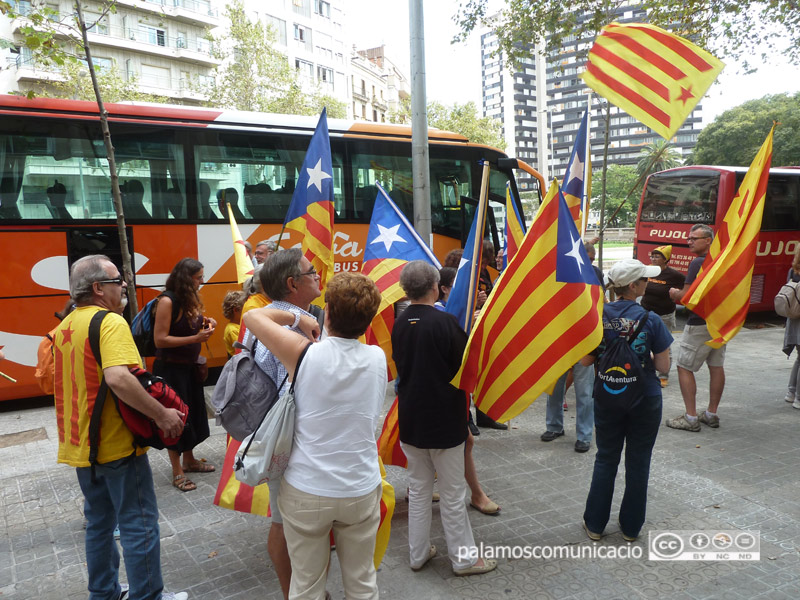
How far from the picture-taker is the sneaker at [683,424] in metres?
5.80

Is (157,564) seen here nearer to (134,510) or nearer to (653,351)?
(134,510)

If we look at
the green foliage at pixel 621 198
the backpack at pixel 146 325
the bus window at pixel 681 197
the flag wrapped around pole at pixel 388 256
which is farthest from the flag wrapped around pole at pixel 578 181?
the green foliage at pixel 621 198

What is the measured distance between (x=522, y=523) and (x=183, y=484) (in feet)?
8.61

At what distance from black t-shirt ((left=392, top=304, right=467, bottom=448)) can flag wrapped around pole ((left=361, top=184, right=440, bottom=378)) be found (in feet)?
4.39

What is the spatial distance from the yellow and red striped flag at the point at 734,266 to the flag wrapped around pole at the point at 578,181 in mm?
1211

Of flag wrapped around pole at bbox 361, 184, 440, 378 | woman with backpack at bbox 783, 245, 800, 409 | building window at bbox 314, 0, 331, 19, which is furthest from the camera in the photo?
building window at bbox 314, 0, 331, 19

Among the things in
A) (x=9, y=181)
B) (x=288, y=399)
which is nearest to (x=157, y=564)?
(x=288, y=399)

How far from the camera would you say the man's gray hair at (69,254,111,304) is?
111 inches

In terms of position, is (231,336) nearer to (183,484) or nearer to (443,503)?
(183,484)

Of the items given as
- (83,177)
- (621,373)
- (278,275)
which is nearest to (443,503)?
(621,373)

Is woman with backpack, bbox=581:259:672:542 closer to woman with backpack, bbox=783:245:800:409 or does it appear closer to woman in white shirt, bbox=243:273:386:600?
woman in white shirt, bbox=243:273:386:600

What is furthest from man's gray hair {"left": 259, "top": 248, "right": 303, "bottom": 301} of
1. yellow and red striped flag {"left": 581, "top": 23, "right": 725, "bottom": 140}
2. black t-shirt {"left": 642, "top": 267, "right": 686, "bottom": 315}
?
black t-shirt {"left": 642, "top": 267, "right": 686, "bottom": 315}

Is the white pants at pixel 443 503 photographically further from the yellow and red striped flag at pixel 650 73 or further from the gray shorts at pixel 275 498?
the yellow and red striped flag at pixel 650 73

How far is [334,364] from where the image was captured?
2305 mm
